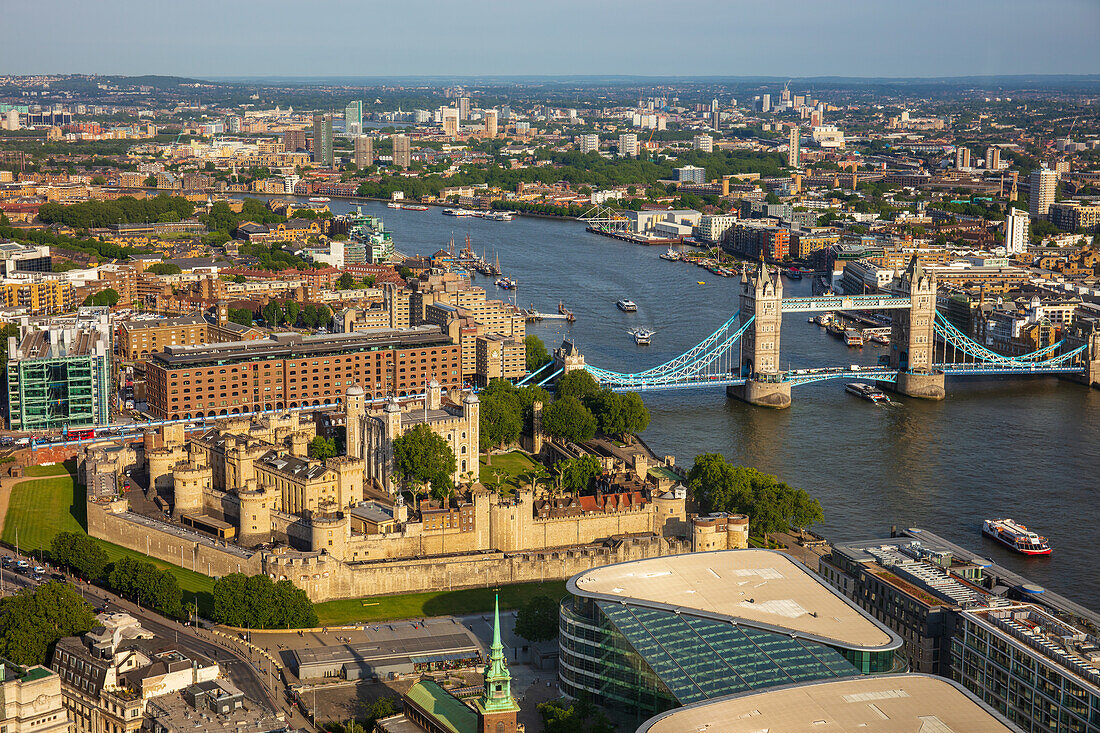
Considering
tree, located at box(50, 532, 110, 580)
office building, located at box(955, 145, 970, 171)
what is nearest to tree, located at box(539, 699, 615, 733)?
tree, located at box(50, 532, 110, 580)

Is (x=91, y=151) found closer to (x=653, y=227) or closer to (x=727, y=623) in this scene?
(x=653, y=227)

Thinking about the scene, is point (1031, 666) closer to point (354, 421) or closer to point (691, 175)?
point (354, 421)

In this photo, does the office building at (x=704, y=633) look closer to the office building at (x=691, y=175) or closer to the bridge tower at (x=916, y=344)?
the bridge tower at (x=916, y=344)

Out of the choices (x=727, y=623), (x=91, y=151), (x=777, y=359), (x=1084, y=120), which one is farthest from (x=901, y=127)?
(x=727, y=623)

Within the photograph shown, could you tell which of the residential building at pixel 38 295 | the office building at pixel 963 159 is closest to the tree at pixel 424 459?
the residential building at pixel 38 295

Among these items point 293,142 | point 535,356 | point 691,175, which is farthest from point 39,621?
point 293,142

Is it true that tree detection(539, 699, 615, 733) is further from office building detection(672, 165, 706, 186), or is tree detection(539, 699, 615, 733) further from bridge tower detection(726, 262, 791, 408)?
office building detection(672, 165, 706, 186)
